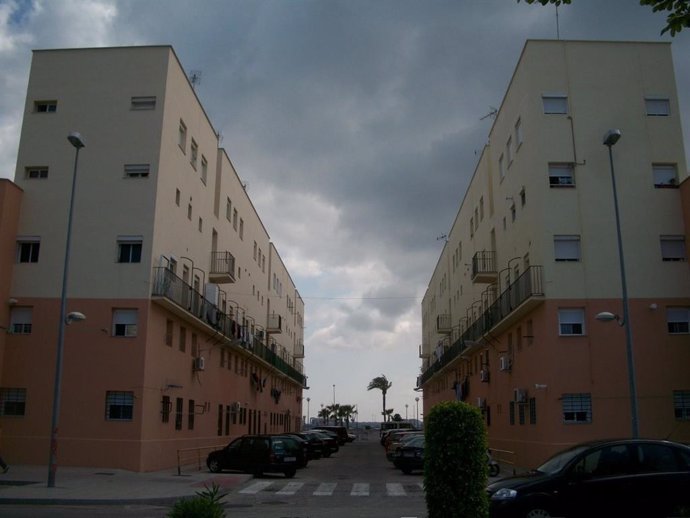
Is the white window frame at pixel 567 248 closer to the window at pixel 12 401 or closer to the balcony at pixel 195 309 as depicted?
the balcony at pixel 195 309

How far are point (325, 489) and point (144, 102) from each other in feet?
54.6

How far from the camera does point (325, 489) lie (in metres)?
20.5

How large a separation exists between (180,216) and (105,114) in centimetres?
522

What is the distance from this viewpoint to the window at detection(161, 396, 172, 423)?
89.4 ft

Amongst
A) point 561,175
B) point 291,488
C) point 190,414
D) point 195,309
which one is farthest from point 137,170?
point 561,175

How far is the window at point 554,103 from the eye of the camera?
27688 millimetres

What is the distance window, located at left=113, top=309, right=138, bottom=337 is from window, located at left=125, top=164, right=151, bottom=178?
5.22 m

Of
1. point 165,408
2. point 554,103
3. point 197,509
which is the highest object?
point 554,103

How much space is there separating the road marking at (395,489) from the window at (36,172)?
56.5 ft

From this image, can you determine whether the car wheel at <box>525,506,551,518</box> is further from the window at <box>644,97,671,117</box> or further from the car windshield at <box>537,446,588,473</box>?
the window at <box>644,97,671,117</box>

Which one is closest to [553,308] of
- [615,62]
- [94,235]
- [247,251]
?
[615,62]

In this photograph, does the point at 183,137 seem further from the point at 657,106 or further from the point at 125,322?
the point at 657,106

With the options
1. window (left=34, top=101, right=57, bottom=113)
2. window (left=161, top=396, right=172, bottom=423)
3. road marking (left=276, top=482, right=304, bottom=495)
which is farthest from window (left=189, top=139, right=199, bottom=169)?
road marking (left=276, top=482, right=304, bottom=495)

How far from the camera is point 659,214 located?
87.1ft
